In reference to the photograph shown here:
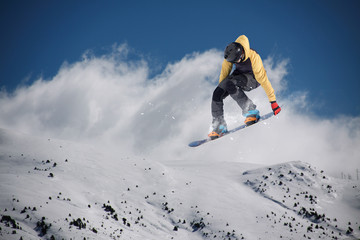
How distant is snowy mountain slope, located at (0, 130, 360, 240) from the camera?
65.7 ft

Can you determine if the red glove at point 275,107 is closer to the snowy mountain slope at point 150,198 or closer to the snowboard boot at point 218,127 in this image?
the snowboard boot at point 218,127

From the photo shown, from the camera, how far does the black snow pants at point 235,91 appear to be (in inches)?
371

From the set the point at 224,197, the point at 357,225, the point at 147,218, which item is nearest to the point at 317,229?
the point at 357,225

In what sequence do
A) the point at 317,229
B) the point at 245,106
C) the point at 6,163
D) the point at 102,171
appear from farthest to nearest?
1. the point at 102,171
2. the point at 317,229
3. the point at 6,163
4. the point at 245,106

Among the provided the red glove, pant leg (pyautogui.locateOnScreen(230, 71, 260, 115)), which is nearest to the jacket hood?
pant leg (pyautogui.locateOnScreen(230, 71, 260, 115))

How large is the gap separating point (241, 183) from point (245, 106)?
3589 centimetres

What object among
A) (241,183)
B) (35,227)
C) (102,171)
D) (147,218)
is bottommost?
(35,227)

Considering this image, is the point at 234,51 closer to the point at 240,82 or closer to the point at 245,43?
the point at 245,43

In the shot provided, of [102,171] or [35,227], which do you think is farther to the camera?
[102,171]

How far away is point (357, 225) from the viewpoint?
35469mm

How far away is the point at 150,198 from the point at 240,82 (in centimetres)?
2645

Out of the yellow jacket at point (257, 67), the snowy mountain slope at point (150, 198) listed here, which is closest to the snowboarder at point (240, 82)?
the yellow jacket at point (257, 67)

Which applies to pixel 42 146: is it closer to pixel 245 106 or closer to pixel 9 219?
pixel 9 219

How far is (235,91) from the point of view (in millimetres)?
9836
